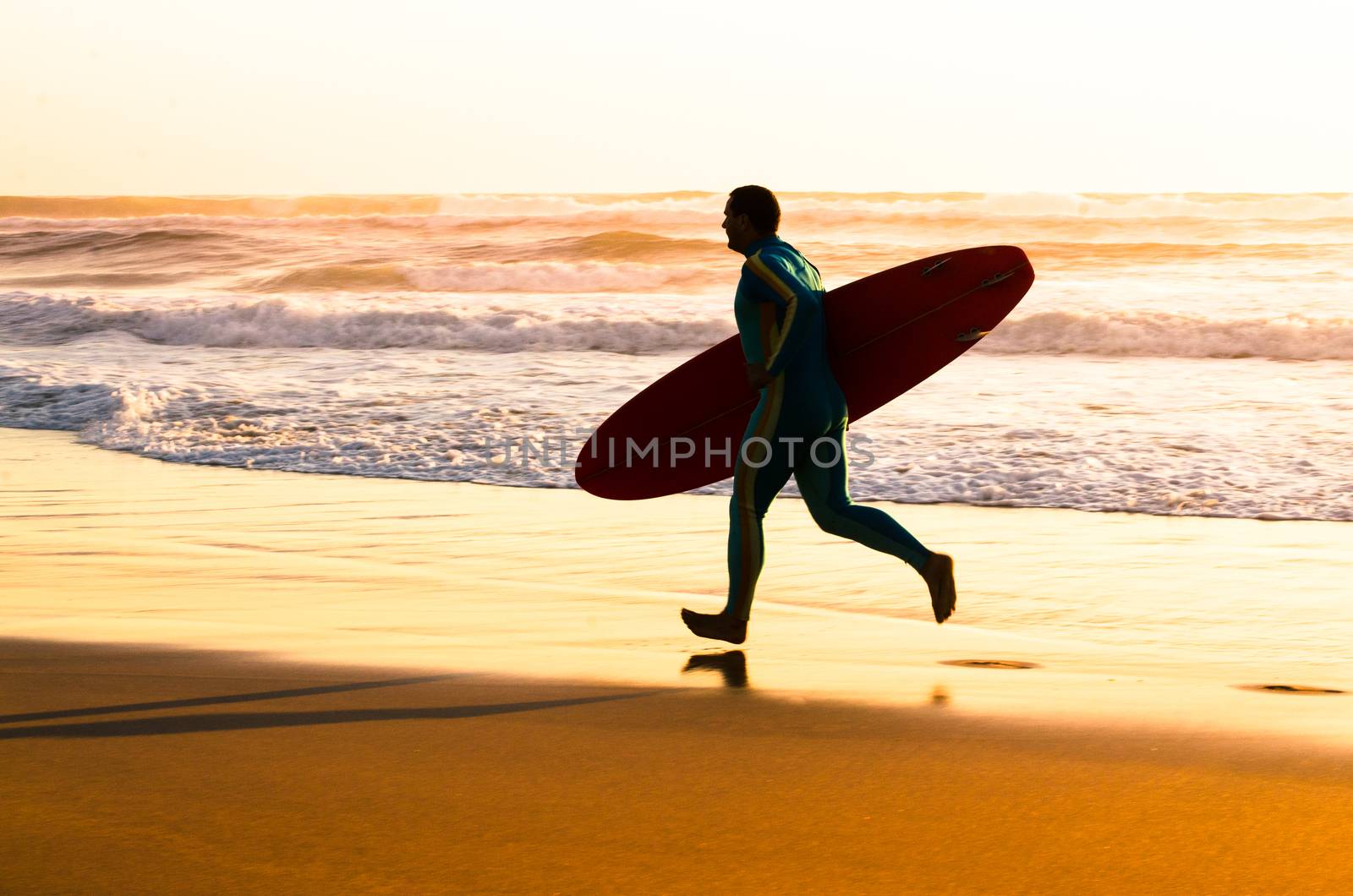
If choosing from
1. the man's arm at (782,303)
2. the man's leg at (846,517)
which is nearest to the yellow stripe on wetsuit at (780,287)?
the man's arm at (782,303)

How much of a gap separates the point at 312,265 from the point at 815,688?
1112 inches

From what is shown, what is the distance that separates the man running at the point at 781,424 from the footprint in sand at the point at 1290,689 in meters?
0.93

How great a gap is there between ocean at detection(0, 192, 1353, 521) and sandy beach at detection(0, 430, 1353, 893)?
2.82m

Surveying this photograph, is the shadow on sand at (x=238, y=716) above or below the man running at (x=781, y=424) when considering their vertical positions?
below

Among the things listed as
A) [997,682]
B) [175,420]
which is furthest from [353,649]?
[175,420]

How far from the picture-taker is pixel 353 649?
474 cm

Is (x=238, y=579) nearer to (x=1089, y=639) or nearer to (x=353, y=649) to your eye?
(x=353, y=649)

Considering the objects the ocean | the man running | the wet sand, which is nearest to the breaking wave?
the ocean

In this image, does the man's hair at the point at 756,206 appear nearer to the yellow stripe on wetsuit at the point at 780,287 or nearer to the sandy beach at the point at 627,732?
the yellow stripe on wetsuit at the point at 780,287

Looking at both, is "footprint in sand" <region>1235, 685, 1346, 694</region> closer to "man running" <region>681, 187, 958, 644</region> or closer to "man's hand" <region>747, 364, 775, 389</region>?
"man running" <region>681, 187, 958, 644</region>

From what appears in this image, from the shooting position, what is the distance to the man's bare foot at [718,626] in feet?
15.5

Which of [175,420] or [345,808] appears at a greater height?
[175,420]

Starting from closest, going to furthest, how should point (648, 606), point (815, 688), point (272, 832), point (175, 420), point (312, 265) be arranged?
point (272, 832) → point (815, 688) → point (648, 606) → point (175, 420) → point (312, 265)

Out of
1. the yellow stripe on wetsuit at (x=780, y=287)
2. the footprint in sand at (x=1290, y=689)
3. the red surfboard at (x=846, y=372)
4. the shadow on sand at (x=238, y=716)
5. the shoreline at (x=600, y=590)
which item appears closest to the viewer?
the shadow on sand at (x=238, y=716)
